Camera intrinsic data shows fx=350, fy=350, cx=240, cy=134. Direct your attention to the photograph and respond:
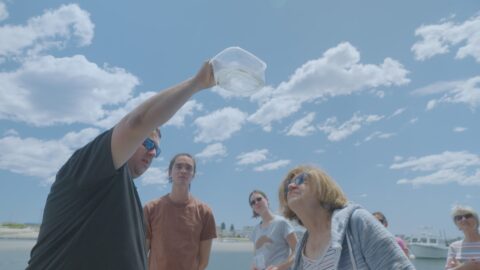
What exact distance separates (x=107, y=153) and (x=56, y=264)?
533 millimetres

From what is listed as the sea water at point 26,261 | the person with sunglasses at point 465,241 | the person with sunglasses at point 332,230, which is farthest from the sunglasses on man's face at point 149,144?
the sea water at point 26,261

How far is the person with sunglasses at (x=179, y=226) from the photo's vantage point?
3.52 metres

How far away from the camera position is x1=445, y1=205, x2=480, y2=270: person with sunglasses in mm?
4547

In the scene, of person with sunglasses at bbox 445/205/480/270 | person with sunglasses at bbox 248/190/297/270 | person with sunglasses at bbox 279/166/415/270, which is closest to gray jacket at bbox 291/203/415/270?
person with sunglasses at bbox 279/166/415/270

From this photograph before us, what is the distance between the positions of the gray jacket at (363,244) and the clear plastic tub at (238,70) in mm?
946

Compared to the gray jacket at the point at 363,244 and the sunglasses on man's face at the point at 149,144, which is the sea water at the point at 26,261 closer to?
the gray jacket at the point at 363,244

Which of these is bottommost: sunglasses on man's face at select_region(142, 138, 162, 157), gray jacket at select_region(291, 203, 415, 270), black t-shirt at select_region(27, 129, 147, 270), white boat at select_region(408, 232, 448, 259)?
white boat at select_region(408, 232, 448, 259)

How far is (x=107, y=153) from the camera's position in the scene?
1562 millimetres

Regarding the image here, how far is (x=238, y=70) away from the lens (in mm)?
1755

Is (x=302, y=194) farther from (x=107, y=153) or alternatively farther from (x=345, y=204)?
(x=107, y=153)

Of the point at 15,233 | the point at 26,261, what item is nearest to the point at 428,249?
the point at 26,261

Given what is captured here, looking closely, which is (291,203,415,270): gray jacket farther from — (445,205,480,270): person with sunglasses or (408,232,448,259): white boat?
(408,232,448,259): white boat

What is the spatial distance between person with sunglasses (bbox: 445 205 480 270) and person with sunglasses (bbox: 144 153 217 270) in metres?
3.23

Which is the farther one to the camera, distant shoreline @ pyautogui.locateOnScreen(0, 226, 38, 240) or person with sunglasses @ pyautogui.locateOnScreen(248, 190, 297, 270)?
distant shoreline @ pyautogui.locateOnScreen(0, 226, 38, 240)
